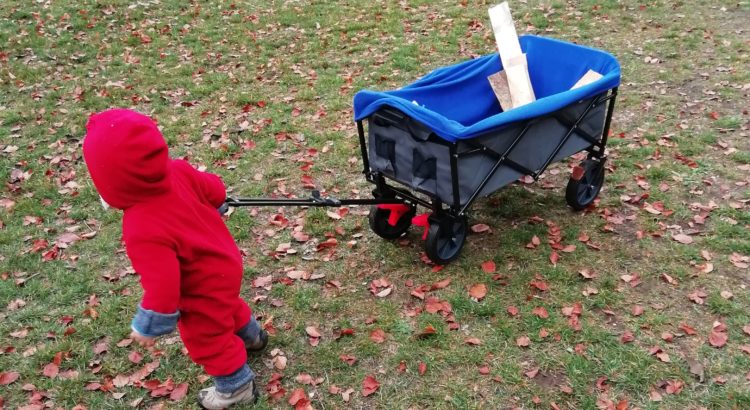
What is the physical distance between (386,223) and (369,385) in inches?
Result: 52.7

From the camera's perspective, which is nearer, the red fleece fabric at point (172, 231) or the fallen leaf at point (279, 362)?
the red fleece fabric at point (172, 231)

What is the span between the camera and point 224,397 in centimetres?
309

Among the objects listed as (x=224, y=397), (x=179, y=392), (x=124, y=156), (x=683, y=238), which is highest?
(x=124, y=156)

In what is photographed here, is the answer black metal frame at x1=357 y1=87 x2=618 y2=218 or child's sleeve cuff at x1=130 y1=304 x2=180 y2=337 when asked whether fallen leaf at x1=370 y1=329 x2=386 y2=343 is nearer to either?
black metal frame at x1=357 y1=87 x2=618 y2=218

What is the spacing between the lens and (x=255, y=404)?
10.4 ft

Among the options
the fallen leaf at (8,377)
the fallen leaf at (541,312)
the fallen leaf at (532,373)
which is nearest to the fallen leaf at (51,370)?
the fallen leaf at (8,377)

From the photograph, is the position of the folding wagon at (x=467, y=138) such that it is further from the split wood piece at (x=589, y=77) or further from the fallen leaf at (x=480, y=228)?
the fallen leaf at (x=480, y=228)

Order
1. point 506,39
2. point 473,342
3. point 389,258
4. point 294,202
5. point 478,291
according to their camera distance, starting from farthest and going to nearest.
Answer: point 506,39 < point 389,258 < point 478,291 < point 473,342 < point 294,202

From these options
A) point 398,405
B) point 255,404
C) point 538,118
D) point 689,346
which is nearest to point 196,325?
point 255,404

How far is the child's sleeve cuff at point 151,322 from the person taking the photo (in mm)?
2486

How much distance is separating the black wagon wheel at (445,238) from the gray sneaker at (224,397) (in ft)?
4.85

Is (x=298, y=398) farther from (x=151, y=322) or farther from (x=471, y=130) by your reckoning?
(x=471, y=130)

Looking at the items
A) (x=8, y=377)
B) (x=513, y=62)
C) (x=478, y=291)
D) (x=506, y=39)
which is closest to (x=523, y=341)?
(x=478, y=291)

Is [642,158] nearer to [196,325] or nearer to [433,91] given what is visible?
[433,91]
